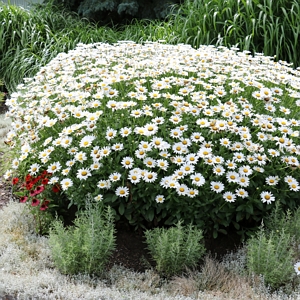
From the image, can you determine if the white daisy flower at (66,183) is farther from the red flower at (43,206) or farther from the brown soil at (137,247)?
the brown soil at (137,247)

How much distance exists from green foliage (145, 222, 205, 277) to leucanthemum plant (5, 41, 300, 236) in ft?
0.45

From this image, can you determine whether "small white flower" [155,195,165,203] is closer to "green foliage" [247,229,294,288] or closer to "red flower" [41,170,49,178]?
"green foliage" [247,229,294,288]

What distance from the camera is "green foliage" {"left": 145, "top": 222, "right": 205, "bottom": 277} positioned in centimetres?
296

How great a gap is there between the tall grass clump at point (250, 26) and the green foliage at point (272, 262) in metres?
3.14

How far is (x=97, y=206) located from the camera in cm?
305

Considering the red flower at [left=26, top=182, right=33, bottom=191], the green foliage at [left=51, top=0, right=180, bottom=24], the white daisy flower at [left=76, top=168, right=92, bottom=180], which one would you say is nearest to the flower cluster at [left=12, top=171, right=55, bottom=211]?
the red flower at [left=26, top=182, right=33, bottom=191]

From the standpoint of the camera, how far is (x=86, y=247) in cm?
286

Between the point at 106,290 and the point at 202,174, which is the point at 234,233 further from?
the point at 106,290

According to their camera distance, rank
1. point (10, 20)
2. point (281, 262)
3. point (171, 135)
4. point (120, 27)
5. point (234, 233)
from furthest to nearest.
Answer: point (120, 27)
point (10, 20)
point (234, 233)
point (171, 135)
point (281, 262)

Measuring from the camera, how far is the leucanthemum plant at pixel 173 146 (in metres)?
3.12

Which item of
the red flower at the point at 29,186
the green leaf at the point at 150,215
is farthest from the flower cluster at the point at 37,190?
the green leaf at the point at 150,215

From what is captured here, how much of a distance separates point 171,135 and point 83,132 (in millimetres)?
624

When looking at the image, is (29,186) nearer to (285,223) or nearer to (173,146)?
(173,146)

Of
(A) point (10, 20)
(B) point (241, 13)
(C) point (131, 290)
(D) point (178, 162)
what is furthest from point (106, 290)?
(A) point (10, 20)
